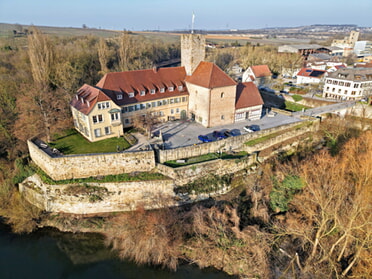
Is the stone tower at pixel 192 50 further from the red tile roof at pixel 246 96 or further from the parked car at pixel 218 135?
the parked car at pixel 218 135

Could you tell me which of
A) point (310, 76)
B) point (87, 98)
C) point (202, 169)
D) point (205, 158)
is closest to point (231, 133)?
point (205, 158)

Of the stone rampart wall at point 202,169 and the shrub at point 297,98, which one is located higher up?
the shrub at point 297,98

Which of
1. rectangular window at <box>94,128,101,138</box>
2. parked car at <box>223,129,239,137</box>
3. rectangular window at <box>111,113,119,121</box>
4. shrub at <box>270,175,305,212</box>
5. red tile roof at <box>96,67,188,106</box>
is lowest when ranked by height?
shrub at <box>270,175,305,212</box>

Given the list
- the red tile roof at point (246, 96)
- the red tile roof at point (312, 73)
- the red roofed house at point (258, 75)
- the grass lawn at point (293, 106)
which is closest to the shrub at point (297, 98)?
the grass lawn at point (293, 106)

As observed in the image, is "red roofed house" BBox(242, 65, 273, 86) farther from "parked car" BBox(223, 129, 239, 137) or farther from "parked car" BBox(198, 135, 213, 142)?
"parked car" BBox(198, 135, 213, 142)

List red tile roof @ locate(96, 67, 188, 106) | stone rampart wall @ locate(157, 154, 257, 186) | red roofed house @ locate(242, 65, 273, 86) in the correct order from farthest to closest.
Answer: red roofed house @ locate(242, 65, 273, 86), red tile roof @ locate(96, 67, 188, 106), stone rampart wall @ locate(157, 154, 257, 186)

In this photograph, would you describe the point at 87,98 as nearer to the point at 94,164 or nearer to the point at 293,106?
the point at 94,164

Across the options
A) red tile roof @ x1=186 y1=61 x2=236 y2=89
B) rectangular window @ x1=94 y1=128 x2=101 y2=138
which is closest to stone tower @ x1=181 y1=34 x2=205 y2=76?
red tile roof @ x1=186 y1=61 x2=236 y2=89
